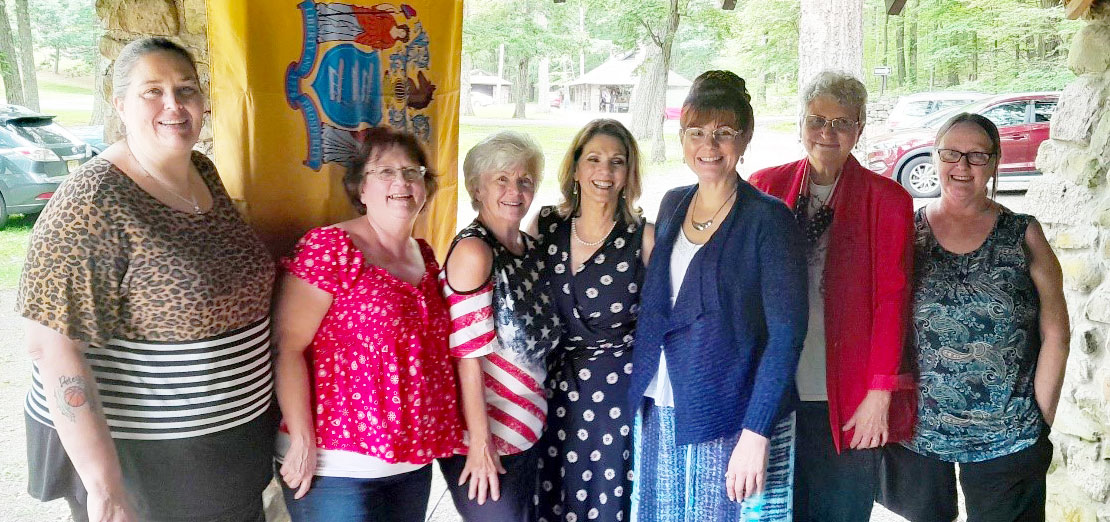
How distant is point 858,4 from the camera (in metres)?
Result: 6.95

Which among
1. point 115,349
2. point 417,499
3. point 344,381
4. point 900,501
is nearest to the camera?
point 115,349

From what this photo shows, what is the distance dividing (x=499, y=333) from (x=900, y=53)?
22.1m

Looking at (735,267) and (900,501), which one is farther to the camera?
(900,501)

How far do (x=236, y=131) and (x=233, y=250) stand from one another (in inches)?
34.5

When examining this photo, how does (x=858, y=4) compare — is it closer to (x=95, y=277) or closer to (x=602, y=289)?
(x=602, y=289)

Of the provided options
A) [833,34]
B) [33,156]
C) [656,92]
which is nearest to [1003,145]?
[833,34]

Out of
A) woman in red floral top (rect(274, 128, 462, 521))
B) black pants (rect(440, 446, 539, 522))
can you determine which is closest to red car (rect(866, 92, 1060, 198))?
black pants (rect(440, 446, 539, 522))

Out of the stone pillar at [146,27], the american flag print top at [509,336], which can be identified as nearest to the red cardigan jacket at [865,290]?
the american flag print top at [509,336]

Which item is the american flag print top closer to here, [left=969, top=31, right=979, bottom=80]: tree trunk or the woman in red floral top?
the woman in red floral top

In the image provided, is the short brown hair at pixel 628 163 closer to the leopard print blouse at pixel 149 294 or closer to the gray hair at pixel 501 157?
the gray hair at pixel 501 157

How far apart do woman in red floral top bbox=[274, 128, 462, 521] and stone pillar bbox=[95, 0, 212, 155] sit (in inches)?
43.2

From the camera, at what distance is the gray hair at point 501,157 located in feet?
7.61

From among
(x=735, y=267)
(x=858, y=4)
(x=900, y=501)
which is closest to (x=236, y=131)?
(x=735, y=267)

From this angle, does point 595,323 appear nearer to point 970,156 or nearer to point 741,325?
point 741,325
